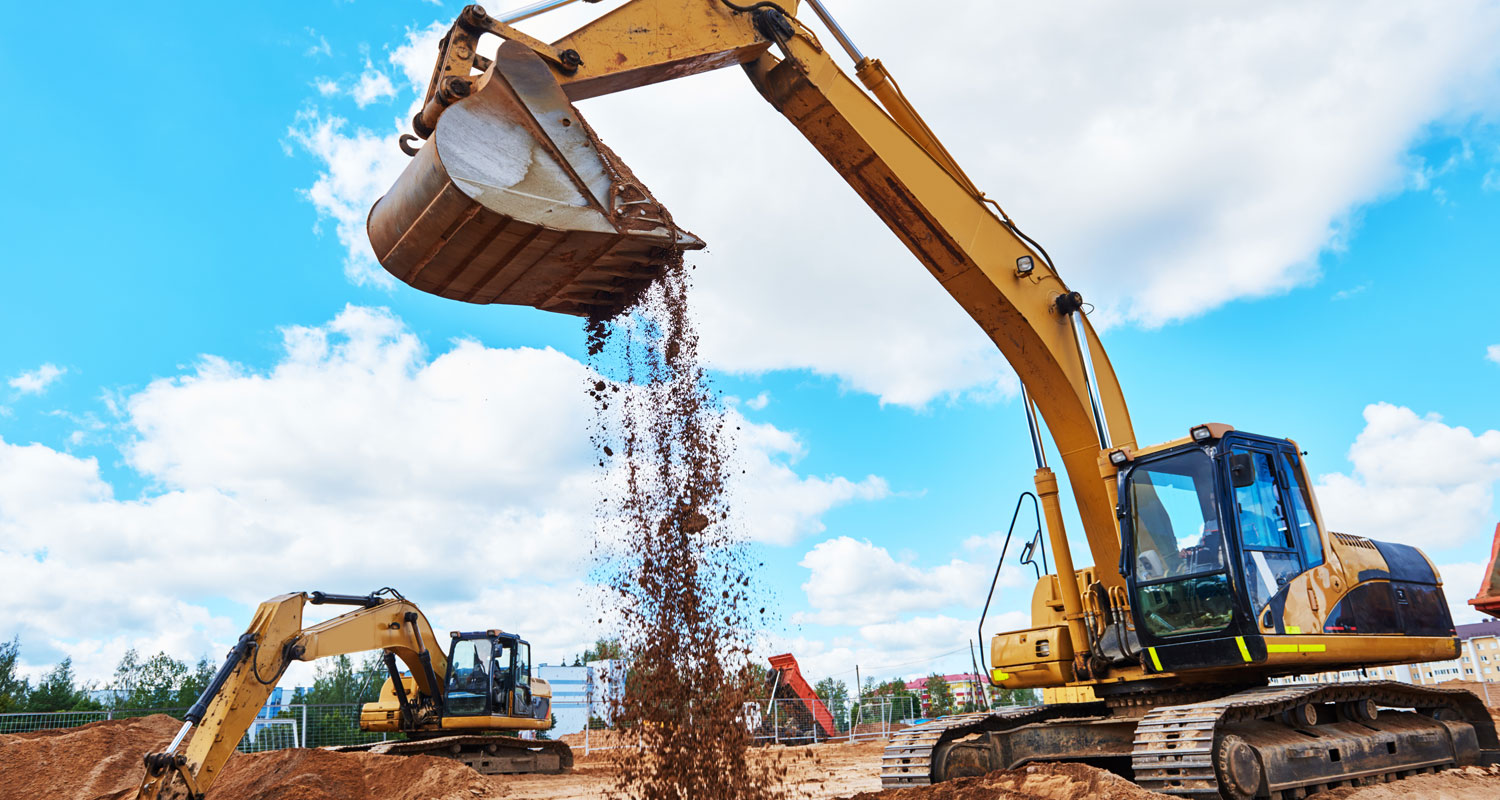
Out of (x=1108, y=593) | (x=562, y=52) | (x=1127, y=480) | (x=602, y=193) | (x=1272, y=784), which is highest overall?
(x=562, y=52)

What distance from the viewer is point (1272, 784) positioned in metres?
6.00

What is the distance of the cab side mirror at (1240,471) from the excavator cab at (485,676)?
1051 cm

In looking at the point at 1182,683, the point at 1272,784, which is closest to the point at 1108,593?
the point at 1182,683

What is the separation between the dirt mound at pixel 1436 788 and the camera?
21.5ft

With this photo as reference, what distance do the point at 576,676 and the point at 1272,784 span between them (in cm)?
3472

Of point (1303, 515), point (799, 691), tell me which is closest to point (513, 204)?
point (1303, 515)

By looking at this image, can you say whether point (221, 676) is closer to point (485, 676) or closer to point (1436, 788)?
point (485, 676)

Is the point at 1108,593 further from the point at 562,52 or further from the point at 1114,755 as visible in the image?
the point at 562,52

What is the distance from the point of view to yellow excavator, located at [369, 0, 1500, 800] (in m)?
5.61

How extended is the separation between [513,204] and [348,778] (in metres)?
7.73

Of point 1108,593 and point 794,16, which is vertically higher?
point 794,16

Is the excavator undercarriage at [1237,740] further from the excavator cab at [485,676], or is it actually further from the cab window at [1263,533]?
the excavator cab at [485,676]

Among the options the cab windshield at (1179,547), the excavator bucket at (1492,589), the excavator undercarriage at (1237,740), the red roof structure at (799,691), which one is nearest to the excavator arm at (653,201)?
the cab windshield at (1179,547)

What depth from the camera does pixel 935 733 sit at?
295 inches
